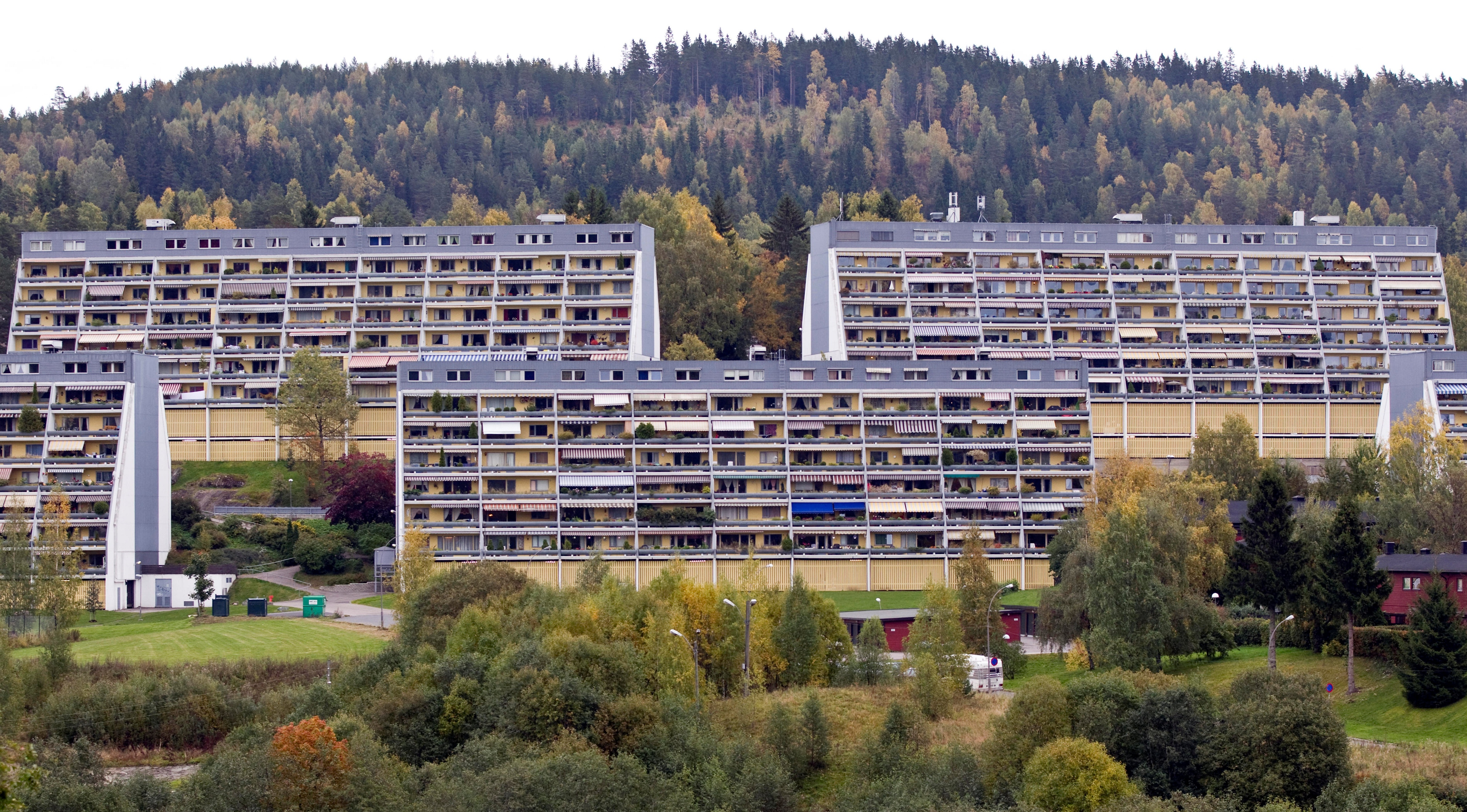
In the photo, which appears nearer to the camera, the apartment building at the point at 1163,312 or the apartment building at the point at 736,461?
the apartment building at the point at 736,461

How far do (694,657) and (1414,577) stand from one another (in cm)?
3633

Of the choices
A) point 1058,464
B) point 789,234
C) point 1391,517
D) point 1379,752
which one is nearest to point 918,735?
point 1379,752

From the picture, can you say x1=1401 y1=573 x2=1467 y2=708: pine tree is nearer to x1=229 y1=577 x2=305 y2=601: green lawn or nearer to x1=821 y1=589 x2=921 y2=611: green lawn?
x1=821 y1=589 x2=921 y2=611: green lawn

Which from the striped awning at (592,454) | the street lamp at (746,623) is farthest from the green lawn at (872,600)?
the street lamp at (746,623)

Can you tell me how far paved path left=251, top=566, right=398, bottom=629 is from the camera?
113 m

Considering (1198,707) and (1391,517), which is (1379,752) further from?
(1391,517)

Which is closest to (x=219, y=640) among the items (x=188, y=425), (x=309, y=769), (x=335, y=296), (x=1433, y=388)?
(x=309, y=769)

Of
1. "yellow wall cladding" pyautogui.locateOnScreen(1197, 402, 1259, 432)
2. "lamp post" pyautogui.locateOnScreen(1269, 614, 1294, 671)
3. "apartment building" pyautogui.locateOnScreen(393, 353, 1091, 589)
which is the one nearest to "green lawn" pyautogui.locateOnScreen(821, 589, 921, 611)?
"apartment building" pyautogui.locateOnScreen(393, 353, 1091, 589)

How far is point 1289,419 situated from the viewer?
152625 millimetres

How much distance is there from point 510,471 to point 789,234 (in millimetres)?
65710

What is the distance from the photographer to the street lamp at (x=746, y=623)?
86500 mm

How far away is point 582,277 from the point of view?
16000cm

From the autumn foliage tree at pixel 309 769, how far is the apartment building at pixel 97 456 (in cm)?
4854

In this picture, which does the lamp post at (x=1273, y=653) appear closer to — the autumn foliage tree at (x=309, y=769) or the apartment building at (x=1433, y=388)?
the autumn foliage tree at (x=309, y=769)
